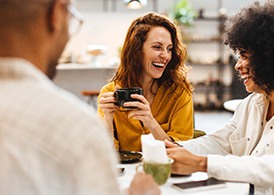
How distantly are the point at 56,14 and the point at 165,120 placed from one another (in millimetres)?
1754

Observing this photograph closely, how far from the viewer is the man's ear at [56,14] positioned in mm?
750

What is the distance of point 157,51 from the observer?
2.49 meters

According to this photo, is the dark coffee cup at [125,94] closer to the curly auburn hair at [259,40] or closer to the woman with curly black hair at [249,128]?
the woman with curly black hair at [249,128]

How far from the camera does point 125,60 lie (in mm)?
2557

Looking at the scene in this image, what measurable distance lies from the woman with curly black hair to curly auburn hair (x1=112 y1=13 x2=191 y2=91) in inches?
20.8

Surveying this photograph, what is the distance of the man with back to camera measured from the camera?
679mm

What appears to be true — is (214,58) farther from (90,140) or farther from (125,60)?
(90,140)

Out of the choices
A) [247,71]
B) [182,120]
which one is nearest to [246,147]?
[247,71]

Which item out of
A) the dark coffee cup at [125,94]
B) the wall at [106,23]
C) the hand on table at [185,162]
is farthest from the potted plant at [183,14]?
the hand on table at [185,162]

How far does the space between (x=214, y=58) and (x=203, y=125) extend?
229cm

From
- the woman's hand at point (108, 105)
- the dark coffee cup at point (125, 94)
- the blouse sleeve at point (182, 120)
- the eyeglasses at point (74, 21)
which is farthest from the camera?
the blouse sleeve at point (182, 120)

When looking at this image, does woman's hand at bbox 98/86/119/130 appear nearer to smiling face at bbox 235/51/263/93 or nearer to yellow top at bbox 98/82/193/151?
yellow top at bbox 98/82/193/151

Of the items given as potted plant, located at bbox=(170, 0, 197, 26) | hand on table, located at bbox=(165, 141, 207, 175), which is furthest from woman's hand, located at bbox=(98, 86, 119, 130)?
potted plant, located at bbox=(170, 0, 197, 26)

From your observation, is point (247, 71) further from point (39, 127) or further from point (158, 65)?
point (39, 127)
